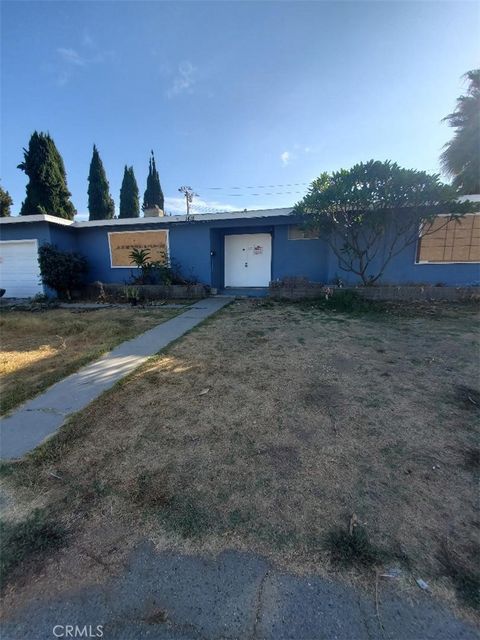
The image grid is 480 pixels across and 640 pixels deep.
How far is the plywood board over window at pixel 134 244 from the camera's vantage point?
34.2 ft

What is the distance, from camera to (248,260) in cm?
1084

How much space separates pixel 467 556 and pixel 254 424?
61.0 inches

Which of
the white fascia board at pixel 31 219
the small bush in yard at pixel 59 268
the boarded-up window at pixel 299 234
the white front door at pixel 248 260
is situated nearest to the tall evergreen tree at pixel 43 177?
the white fascia board at pixel 31 219

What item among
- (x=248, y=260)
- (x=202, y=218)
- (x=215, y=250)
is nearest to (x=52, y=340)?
(x=202, y=218)

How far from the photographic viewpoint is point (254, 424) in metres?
2.59

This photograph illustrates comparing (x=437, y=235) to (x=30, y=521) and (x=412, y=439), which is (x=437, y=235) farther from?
(x=30, y=521)

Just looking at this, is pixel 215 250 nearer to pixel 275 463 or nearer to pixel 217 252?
pixel 217 252

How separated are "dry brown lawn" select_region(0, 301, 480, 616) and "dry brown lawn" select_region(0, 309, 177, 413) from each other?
1.11 metres

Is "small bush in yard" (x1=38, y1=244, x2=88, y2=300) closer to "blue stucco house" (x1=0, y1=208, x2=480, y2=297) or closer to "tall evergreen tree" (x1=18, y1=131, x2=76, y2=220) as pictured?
"blue stucco house" (x1=0, y1=208, x2=480, y2=297)

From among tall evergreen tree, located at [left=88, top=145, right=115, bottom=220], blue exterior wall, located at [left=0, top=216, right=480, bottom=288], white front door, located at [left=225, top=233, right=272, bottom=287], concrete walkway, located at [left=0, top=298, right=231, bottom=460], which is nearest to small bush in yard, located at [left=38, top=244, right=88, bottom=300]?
blue exterior wall, located at [left=0, top=216, right=480, bottom=288]

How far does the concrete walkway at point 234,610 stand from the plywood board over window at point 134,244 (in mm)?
9857

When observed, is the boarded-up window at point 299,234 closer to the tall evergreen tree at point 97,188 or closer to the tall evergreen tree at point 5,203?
the tall evergreen tree at point 97,188

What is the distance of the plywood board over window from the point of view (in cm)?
1042

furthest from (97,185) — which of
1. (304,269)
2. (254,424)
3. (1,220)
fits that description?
(254,424)
